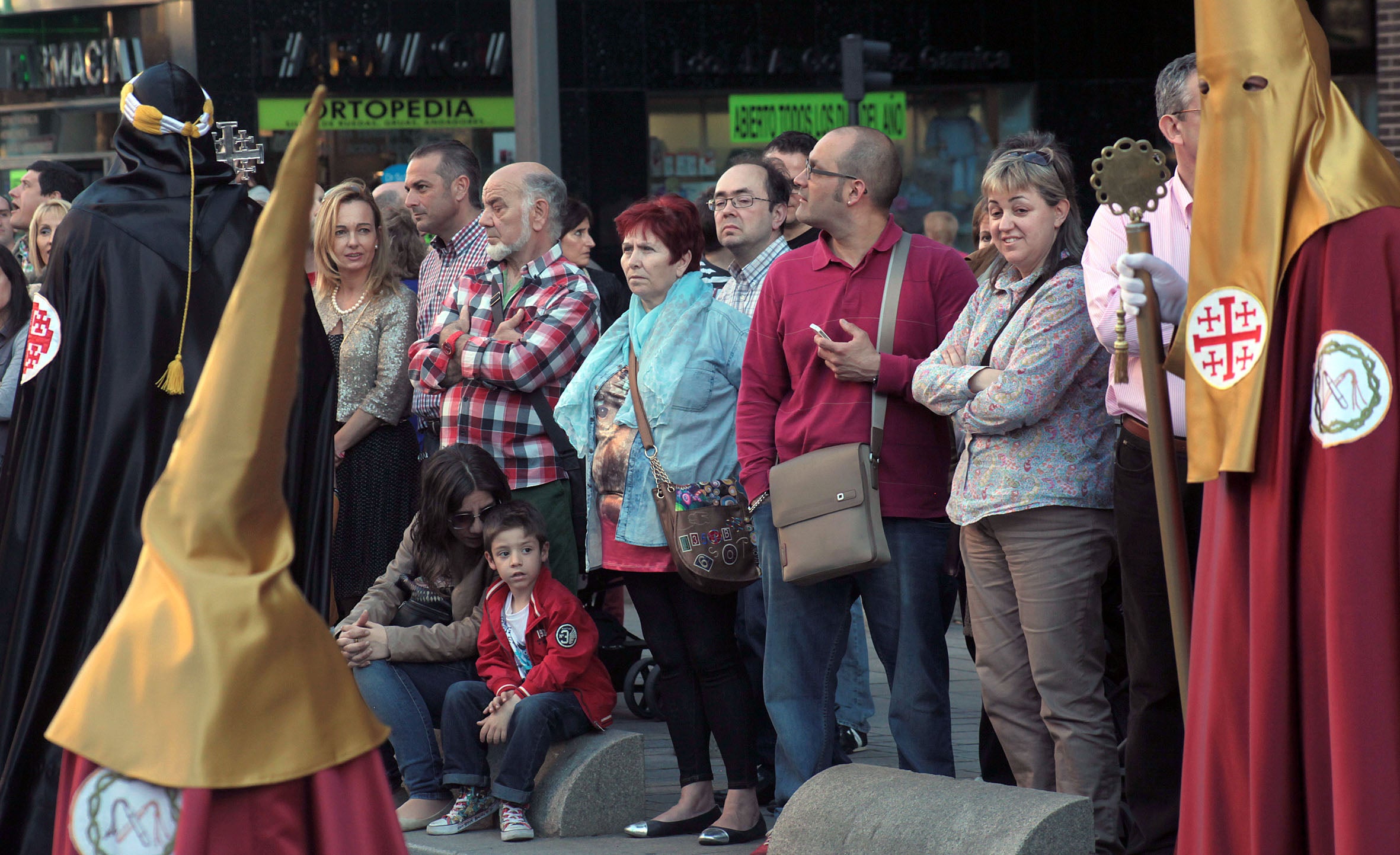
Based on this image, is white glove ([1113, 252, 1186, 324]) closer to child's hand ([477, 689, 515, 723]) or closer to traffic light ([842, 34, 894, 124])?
child's hand ([477, 689, 515, 723])

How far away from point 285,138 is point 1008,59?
7.84 metres

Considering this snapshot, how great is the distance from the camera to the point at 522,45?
9.73 metres

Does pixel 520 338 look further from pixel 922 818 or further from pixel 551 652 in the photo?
pixel 922 818

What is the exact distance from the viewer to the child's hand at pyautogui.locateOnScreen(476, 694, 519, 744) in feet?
18.6

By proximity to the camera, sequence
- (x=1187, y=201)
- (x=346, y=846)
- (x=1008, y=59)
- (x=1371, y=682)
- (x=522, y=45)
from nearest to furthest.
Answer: (x=346, y=846) → (x=1371, y=682) → (x=1187, y=201) → (x=522, y=45) → (x=1008, y=59)

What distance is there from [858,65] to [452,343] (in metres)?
6.69

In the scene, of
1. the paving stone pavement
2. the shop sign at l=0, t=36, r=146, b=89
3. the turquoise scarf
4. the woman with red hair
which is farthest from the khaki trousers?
the shop sign at l=0, t=36, r=146, b=89

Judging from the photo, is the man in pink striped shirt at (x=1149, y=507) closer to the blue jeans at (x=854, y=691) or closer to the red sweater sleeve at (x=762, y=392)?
the red sweater sleeve at (x=762, y=392)

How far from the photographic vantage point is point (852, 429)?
5.03 m

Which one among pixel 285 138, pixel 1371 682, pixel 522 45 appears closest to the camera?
pixel 1371 682

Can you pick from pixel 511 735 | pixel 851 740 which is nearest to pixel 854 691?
pixel 851 740

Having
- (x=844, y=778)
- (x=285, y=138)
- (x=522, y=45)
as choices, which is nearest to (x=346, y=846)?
(x=844, y=778)

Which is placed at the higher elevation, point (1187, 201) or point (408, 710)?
point (1187, 201)

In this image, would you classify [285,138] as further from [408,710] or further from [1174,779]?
[1174,779]
